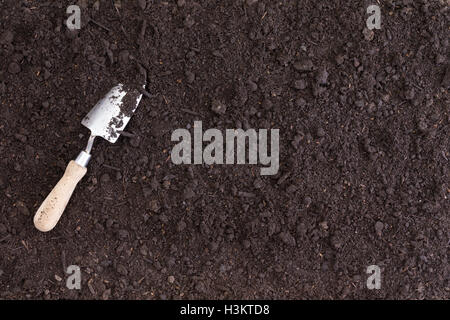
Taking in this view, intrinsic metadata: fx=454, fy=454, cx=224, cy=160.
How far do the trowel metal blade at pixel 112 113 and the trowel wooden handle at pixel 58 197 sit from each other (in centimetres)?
12

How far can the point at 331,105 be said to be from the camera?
1.32m

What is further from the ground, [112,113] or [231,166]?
[112,113]

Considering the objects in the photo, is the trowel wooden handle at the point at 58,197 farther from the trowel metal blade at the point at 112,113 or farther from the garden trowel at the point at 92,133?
the trowel metal blade at the point at 112,113

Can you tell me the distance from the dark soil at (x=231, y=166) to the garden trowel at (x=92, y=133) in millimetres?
38

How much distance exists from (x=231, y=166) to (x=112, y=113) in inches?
14.7

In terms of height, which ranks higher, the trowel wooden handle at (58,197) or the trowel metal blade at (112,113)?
the trowel metal blade at (112,113)

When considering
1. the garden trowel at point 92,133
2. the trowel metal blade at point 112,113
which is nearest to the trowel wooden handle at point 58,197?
the garden trowel at point 92,133

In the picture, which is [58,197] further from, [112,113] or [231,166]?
[231,166]

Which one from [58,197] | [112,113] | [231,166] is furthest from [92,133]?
[231,166]

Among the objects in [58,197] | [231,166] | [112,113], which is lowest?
[58,197]

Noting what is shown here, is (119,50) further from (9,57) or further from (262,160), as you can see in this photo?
(262,160)

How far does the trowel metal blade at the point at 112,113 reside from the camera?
50.7 inches

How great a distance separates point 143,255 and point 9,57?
2.31ft

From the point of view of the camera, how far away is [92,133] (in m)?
1.28
